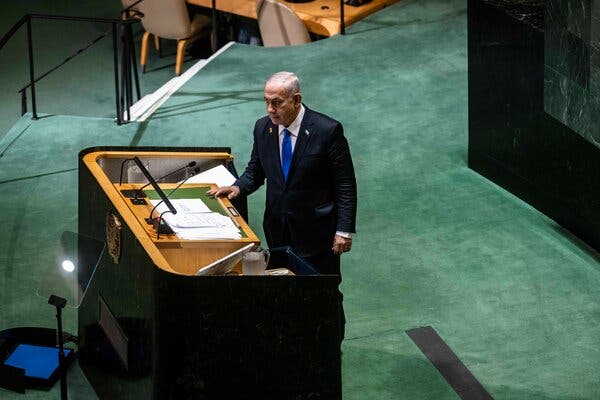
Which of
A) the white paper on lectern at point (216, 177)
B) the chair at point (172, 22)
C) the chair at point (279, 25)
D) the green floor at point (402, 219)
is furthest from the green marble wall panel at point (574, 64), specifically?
the chair at point (172, 22)

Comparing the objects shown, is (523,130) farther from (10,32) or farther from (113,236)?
(10,32)

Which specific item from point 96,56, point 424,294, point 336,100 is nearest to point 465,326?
point 424,294

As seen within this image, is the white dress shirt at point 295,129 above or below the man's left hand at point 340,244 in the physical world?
above

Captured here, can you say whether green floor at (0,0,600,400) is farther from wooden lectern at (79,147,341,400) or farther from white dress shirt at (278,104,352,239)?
wooden lectern at (79,147,341,400)

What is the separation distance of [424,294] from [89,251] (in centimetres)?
203

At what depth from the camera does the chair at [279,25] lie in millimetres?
10812

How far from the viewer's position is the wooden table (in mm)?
10812

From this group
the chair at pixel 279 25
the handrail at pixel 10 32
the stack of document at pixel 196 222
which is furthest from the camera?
the chair at pixel 279 25

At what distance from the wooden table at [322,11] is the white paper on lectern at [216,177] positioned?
4861 mm

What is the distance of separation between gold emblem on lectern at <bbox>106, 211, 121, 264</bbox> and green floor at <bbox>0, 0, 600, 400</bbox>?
0.93 metres

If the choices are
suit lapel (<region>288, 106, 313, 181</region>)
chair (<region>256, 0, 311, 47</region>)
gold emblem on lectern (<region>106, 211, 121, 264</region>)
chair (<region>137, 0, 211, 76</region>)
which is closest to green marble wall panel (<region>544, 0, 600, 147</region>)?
suit lapel (<region>288, 106, 313, 181</region>)

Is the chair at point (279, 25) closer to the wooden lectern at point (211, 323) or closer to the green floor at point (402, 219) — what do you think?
the green floor at point (402, 219)

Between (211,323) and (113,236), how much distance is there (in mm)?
736

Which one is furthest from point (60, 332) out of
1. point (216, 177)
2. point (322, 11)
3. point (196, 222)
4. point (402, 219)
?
point (322, 11)
